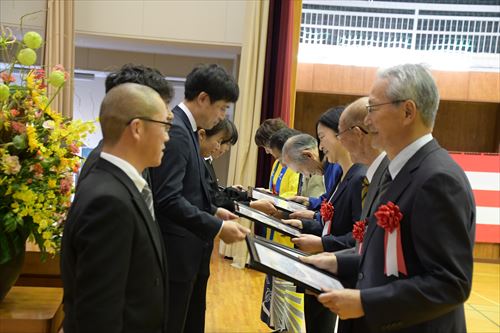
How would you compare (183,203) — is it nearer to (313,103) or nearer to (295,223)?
(295,223)

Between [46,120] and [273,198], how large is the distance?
1.60 metres

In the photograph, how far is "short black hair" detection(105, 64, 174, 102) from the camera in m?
2.25

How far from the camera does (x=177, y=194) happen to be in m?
2.21

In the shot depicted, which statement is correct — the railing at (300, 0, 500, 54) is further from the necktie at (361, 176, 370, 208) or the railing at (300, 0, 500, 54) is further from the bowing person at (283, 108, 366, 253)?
the necktie at (361, 176, 370, 208)

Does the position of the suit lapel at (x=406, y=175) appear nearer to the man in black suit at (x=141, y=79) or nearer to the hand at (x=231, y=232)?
the hand at (x=231, y=232)

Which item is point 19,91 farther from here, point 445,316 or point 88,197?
point 445,316

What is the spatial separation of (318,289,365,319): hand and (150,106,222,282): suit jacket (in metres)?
0.86

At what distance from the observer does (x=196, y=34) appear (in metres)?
5.90

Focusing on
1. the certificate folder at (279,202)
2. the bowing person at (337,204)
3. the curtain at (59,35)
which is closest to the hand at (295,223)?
the bowing person at (337,204)

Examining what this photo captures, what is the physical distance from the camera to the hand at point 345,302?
142 centimetres

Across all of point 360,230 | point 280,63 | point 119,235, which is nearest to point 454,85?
point 280,63

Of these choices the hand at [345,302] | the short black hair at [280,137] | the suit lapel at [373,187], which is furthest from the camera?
the short black hair at [280,137]

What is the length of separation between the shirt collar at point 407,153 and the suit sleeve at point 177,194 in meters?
0.93

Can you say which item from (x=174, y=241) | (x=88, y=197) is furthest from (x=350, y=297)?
(x=174, y=241)
